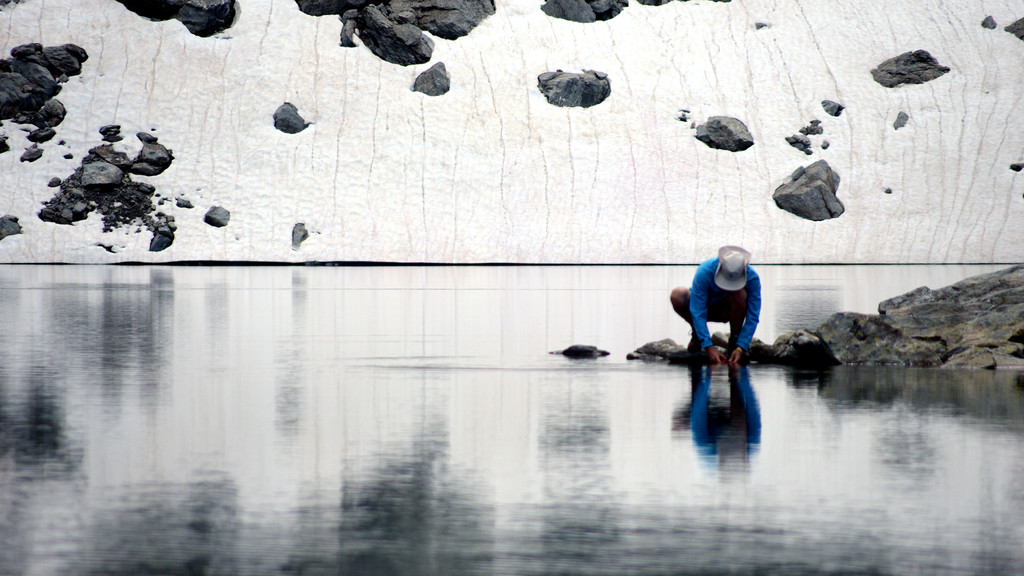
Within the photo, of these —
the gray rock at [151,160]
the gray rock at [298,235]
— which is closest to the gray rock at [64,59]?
the gray rock at [151,160]

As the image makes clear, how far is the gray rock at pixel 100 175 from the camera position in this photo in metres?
55.0

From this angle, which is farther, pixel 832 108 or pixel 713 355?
pixel 832 108

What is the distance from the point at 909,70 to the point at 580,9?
2295 cm

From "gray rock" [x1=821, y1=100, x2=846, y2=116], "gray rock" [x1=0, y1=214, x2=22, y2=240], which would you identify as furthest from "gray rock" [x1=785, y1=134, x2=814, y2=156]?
"gray rock" [x1=0, y1=214, x2=22, y2=240]

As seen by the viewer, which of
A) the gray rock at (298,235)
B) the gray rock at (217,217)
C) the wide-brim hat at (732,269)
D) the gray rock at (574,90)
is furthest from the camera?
the gray rock at (574,90)

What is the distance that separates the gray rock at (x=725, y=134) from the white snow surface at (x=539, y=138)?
2.48 feet

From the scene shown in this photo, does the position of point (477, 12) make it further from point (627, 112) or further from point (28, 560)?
point (28, 560)

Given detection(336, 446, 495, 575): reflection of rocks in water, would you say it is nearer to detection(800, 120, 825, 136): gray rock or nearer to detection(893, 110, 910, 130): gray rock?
detection(800, 120, 825, 136): gray rock

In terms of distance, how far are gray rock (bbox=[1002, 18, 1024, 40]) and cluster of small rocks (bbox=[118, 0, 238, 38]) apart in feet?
177

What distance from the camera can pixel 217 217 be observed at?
55.1 meters

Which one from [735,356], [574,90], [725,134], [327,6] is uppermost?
[327,6]

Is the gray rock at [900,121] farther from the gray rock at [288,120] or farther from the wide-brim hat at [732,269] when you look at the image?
the wide-brim hat at [732,269]

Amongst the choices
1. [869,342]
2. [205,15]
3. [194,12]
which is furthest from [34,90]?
[869,342]

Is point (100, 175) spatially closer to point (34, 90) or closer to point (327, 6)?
point (34, 90)
